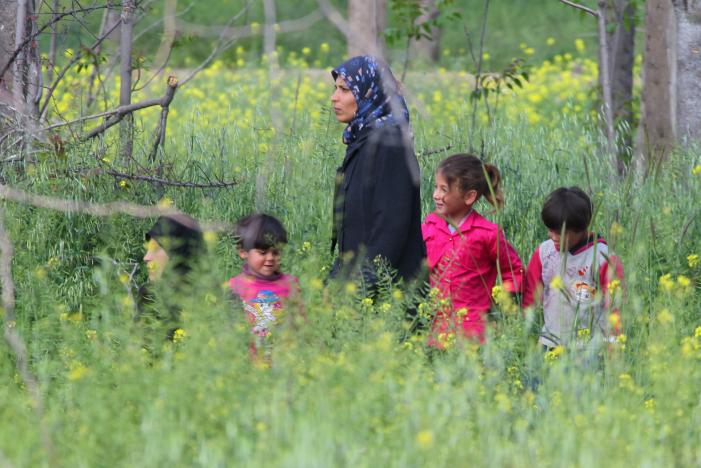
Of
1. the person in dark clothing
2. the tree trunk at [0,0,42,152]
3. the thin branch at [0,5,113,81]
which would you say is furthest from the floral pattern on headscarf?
the tree trunk at [0,0,42,152]

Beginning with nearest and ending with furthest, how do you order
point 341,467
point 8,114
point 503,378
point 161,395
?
point 341,467 < point 161,395 < point 503,378 < point 8,114

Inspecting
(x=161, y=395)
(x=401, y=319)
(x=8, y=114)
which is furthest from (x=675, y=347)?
(x=8, y=114)

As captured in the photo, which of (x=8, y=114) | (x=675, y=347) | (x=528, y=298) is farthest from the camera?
(x=8, y=114)

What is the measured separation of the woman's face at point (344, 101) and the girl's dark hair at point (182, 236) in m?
0.72

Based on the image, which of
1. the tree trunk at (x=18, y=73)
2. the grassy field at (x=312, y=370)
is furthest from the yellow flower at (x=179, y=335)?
the tree trunk at (x=18, y=73)

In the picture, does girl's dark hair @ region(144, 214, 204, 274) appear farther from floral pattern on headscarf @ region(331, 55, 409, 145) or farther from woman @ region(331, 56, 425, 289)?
floral pattern on headscarf @ region(331, 55, 409, 145)

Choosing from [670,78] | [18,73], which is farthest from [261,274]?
[670,78]

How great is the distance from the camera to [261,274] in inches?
165

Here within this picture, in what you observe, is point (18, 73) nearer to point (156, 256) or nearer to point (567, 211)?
point (156, 256)

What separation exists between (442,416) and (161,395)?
30.3 inches

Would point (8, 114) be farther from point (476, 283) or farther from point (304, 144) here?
point (476, 283)

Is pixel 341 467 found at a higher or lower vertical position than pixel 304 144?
lower

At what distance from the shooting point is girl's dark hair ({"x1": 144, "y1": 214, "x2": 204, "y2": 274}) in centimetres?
445

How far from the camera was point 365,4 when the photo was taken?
9.62 feet
